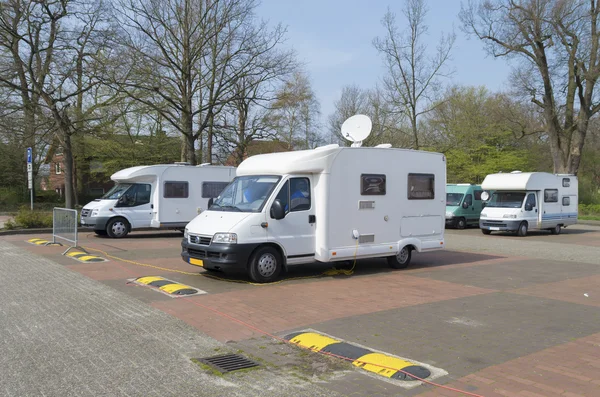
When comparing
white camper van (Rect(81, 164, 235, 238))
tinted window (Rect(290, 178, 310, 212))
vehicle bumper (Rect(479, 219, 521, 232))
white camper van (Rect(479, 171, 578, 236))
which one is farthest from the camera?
white camper van (Rect(479, 171, 578, 236))

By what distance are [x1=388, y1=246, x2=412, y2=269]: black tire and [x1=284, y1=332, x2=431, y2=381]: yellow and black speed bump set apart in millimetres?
5970

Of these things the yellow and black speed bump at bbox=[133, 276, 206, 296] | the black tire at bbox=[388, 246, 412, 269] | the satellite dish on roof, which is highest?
the satellite dish on roof

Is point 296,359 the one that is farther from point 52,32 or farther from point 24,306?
point 52,32

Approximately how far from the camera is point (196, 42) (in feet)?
79.0

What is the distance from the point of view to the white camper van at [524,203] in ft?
72.7

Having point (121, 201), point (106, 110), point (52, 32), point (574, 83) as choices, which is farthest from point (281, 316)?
point (574, 83)

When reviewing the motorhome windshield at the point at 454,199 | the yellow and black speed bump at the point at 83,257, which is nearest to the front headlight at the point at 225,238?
the yellow and black speed bump at the point at 83,257

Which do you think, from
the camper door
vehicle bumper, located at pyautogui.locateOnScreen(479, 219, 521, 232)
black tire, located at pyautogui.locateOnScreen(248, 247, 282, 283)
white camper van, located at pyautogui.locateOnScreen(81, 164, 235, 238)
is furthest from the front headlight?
vehicle bumper, located at pyautogui.locateOnScreen(479, 219, 521, 232)

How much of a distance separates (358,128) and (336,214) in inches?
114

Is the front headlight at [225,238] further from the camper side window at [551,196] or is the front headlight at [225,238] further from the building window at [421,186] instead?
the camper side window at [551,196]

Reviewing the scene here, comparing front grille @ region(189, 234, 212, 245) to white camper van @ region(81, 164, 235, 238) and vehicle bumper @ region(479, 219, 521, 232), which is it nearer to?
white camper van @ region(81, 164, 235, 238)

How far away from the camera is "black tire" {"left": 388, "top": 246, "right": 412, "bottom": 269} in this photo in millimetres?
12094

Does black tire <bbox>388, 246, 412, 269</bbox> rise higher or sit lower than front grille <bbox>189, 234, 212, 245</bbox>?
lower

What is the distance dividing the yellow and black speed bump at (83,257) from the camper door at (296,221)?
16.8 ft
